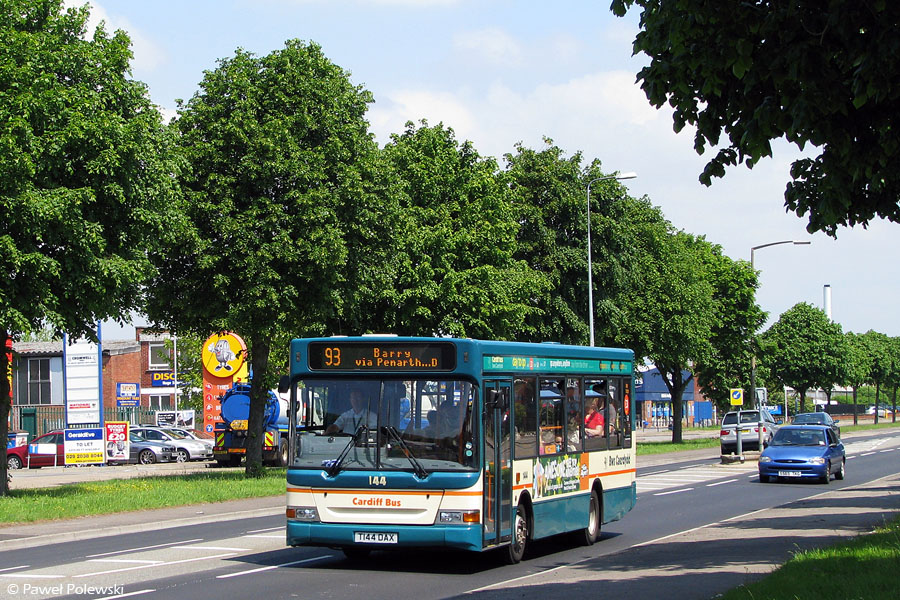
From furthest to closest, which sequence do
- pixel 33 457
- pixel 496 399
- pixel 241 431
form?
pixel 33 457 < pixel 241 431 < pixel 496 399

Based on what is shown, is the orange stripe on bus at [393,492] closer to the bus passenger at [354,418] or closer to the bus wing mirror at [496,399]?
the bus passenger at [354,418]

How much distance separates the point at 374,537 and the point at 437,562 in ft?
6.67

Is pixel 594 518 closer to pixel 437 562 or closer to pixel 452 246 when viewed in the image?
pixel 437 562

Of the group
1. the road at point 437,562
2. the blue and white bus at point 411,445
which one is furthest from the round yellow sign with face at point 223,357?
the blue and white bus at point 411,445

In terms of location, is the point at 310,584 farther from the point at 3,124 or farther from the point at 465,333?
the point at 465,333

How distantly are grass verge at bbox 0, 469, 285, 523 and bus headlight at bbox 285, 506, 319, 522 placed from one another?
964 centimetres

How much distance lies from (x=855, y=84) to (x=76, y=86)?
19.7 meters

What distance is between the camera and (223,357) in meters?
38.8

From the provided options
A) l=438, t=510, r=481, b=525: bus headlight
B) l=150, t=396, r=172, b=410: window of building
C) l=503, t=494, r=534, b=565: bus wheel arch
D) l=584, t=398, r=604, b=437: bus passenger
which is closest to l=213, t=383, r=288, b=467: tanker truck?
l=584, t=398, r=604, b=437: bus passenger

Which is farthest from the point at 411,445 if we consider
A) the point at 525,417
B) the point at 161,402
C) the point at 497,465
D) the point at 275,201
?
the point at 161,402

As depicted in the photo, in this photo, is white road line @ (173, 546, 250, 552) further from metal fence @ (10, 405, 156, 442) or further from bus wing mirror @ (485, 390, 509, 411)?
metal fence @ (10, 405, 156, 442)

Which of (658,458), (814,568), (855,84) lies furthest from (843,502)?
(658,458)

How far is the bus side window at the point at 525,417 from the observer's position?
14.3 m

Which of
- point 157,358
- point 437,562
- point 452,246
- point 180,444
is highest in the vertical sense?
point 452,246
